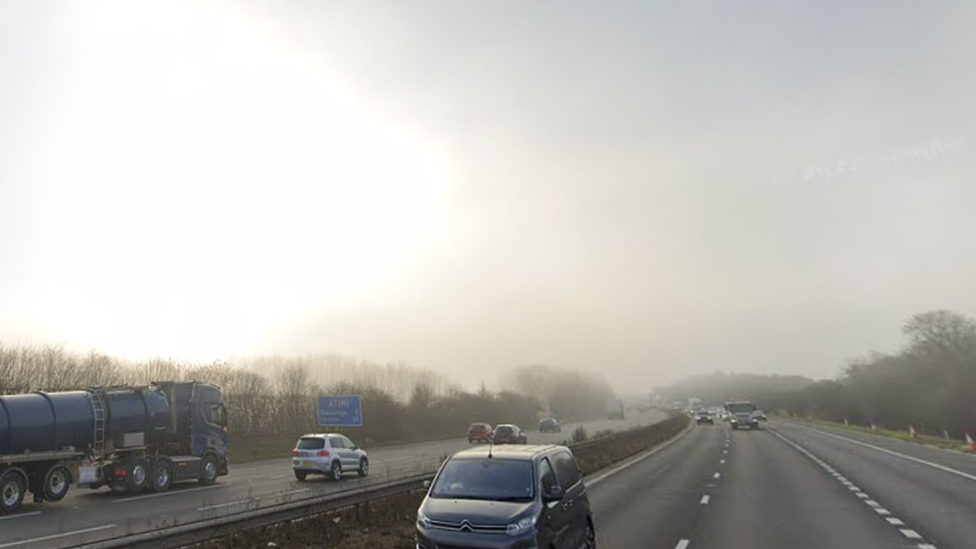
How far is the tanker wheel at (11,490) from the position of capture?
→ 18984 mm

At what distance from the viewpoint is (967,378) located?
2276 inches

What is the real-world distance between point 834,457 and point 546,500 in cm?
2823

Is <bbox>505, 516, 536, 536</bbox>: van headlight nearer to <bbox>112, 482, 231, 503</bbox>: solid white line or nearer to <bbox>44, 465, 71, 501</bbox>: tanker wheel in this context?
<bbox>112, 482, 231, 503</bbox>: solid white line

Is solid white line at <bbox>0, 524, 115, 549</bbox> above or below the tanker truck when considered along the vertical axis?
below

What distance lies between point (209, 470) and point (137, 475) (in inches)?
149

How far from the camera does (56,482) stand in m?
21.1

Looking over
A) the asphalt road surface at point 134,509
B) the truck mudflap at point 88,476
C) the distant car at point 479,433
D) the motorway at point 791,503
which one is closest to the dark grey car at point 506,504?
the motorway at point 791,503

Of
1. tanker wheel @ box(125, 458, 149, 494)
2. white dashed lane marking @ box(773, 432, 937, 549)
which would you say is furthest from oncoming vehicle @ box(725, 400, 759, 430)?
tanker wheel @ box(125, 458, 149, 494)

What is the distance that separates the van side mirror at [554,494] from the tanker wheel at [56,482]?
20.0 meters

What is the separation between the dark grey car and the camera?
8.14 metres

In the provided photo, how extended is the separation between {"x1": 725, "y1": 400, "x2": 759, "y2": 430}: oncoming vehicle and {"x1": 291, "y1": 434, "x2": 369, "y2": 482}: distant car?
174 ft

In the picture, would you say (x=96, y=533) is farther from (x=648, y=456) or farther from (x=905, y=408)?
(x=905, y=408)

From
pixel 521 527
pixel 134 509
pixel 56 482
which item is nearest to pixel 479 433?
pixel 56 482

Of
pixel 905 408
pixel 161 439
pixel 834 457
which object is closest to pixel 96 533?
pixel 161 439
